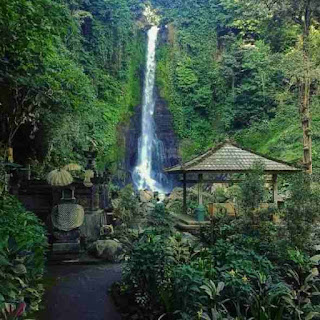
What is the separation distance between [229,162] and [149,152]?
1287cm

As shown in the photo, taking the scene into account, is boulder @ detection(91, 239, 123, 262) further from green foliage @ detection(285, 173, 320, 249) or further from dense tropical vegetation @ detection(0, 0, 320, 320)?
green foliage @ detection(285, 173, 320, 249)

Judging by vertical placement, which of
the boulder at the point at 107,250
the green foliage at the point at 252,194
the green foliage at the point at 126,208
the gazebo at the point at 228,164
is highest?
the gazebo at the point at 228,164

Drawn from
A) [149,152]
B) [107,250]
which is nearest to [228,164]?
[107,250]

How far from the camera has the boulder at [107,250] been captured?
884 centimetres

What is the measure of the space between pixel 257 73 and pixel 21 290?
21735mm

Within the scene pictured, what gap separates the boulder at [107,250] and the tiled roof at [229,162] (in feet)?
9.61

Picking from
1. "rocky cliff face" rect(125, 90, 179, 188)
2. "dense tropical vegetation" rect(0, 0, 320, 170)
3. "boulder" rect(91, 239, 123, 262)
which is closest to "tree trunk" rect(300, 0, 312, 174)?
"dense tropical vegetation" rect(0, 0, 320, 170)

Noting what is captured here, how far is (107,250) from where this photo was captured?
8953mm

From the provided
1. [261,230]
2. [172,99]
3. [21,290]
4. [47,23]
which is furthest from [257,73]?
[21,290]

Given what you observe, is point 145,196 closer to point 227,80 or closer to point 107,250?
point 107,250

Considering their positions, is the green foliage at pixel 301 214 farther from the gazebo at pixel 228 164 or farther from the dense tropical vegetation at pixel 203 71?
the dense tropical vegetation at pixel 203 71

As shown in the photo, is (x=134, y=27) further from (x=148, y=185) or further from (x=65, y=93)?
(x=65, y=93)

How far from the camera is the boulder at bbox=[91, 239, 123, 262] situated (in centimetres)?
884

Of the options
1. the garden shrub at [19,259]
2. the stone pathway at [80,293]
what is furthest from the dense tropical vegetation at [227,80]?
the garden shrub at [19,259]
